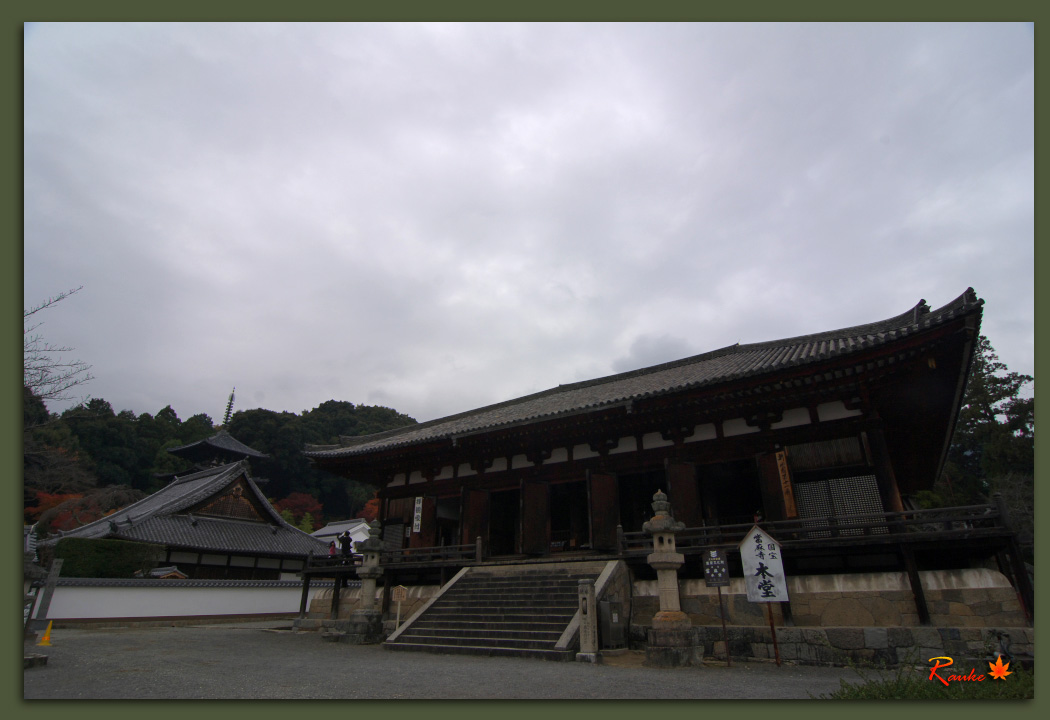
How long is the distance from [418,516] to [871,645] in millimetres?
12791

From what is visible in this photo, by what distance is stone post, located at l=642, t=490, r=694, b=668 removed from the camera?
8.63 meters

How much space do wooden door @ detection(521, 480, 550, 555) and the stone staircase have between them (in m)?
1.31

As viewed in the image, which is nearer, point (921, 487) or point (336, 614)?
point (336, 614)

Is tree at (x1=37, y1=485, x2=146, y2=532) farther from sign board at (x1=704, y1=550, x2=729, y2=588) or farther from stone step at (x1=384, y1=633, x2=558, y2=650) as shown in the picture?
sign board at (x1=704, y1=550, x2=729, y2=588)

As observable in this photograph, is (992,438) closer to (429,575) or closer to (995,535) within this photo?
(995,535)

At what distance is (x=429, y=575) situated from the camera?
1567cm

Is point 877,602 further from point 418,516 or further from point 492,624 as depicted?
point 418,516

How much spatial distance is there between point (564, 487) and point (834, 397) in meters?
9.11

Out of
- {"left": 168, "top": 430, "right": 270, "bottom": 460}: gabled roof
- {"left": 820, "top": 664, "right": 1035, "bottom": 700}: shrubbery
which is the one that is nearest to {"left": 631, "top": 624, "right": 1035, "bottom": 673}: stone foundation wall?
{"left": 820, "top": 664, "right": 1035, "bottom": 700}: shrubbery

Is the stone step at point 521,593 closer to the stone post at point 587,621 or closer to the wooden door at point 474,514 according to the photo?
the stone post at point 587,621

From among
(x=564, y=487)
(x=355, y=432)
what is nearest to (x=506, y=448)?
(x=564, y=487)

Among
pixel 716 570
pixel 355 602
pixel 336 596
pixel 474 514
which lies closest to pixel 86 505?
pixel 336 596

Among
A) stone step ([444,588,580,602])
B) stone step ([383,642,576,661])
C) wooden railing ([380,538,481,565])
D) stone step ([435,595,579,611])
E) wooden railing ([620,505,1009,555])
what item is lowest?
stone step ([383,642,576,661])

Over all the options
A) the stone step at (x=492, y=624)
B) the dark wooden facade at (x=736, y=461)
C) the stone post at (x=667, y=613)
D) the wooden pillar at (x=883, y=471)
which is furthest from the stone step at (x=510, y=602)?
the wooden pillar at (x=883, y=471)
